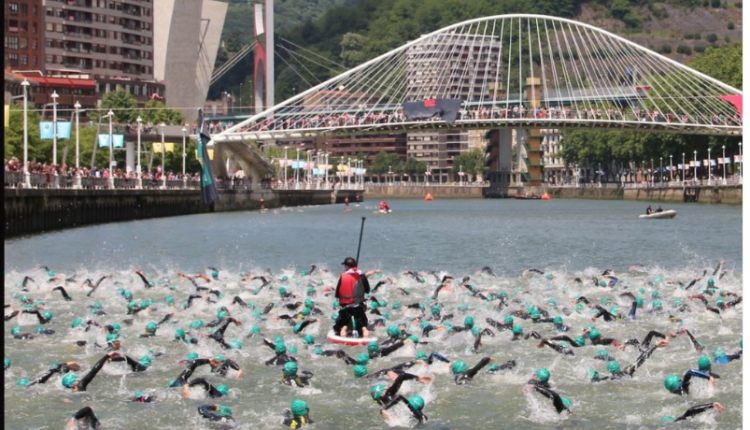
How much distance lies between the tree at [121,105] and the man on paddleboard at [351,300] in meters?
160

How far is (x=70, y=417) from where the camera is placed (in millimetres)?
19141

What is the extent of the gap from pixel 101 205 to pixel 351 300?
66.6 m

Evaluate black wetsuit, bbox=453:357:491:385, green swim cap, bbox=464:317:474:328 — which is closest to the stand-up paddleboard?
green swim cap, bbox=464:317:474:328

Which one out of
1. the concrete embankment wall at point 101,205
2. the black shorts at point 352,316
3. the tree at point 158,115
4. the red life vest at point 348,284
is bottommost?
the concrete embankment wall at point 101,205

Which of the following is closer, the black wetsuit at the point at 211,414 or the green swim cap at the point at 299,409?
the green swim cap at the point at 299,409

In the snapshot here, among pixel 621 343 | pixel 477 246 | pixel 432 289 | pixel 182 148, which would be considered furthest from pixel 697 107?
pixel 621 343

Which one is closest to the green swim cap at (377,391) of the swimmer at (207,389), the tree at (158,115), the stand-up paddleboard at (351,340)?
the swimmer at (207,389)

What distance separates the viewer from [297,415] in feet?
61.8

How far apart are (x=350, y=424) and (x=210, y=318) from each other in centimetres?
1170

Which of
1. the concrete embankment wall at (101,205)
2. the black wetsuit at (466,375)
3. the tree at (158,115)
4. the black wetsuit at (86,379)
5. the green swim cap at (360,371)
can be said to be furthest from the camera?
the tree at (158,115)

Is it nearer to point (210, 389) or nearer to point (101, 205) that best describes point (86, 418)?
point (210, 389)

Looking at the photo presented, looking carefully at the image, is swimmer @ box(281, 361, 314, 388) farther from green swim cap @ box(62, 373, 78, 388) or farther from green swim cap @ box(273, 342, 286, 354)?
green swim cap @ box(62, 373, 78, 388)

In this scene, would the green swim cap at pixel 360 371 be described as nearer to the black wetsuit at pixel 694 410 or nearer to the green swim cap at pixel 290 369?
the green swim cap at pixel 290 369

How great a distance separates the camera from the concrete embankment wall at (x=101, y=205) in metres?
67.4
